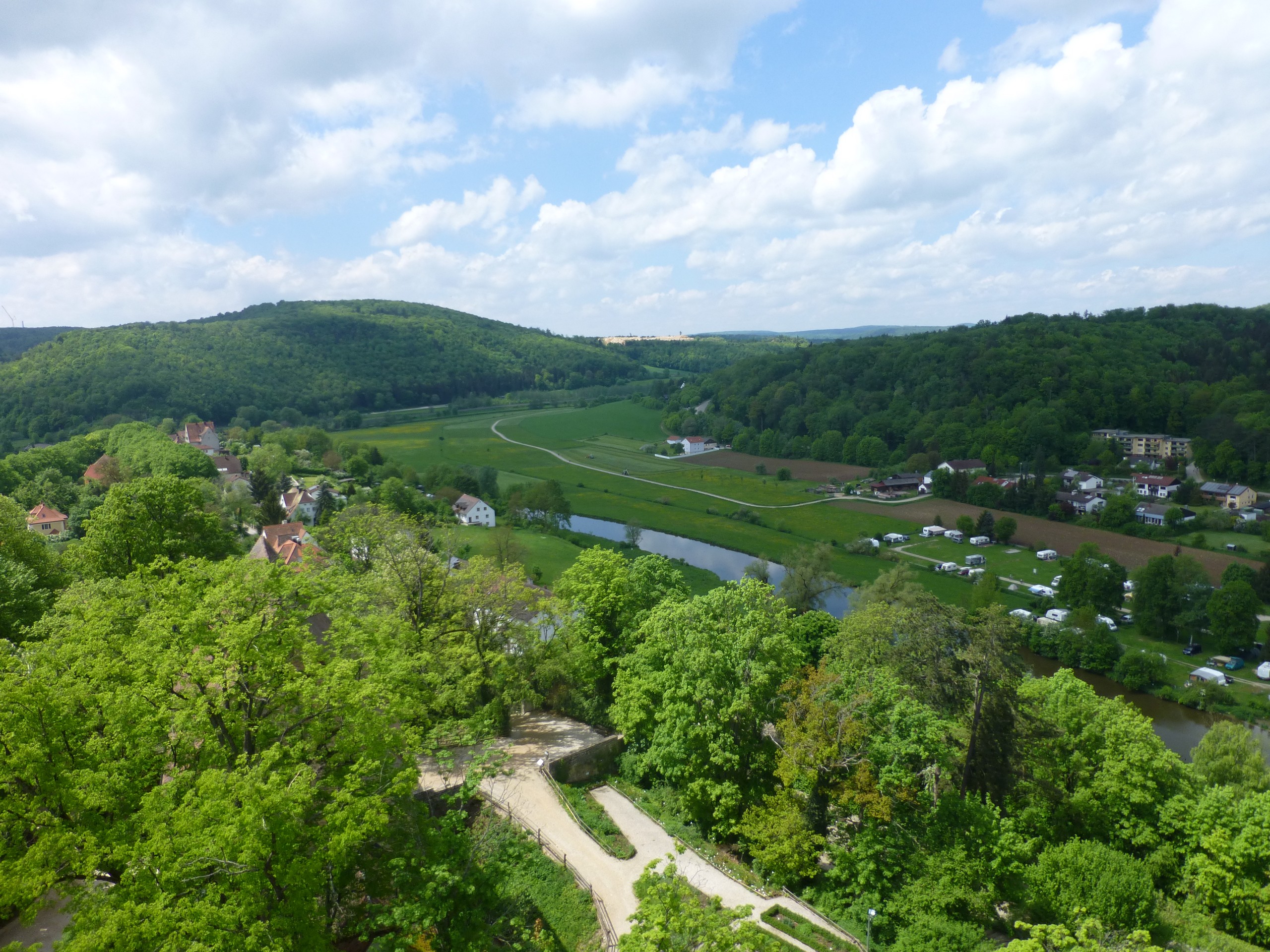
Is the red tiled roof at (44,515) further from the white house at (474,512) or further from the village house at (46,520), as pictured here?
the white house at (474,512)

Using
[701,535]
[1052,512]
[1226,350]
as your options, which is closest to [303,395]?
[701,535]

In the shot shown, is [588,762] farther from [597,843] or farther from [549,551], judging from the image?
[549,551]

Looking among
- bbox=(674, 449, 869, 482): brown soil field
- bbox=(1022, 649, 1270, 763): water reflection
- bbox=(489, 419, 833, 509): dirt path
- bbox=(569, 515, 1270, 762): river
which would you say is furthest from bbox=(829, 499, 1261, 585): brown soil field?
bbox=(569, 515, 1270, 762): river

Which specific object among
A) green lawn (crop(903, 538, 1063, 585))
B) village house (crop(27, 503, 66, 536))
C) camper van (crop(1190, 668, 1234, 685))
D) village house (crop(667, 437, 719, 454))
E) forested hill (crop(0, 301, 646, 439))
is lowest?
camper van (crop(1190, 668, 1234, 685))

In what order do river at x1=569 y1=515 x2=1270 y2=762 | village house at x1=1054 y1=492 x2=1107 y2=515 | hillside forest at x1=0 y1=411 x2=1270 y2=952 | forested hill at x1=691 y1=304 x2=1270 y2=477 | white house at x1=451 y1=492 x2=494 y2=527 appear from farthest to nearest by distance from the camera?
forested hill at x1=691 y1=304 x2=1270 y2=477 → village house at x1=1054 y1=492 x2=1107 y2=515 → white house at x1=451 y1=492 x2=494 y2=527 → river at x1=569 y1=515 x2=1270 y2=762 → hillside forest at x1=0 y1=411 x2=1270 y2=952

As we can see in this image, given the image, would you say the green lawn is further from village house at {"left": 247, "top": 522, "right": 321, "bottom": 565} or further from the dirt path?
village house at {"left": 247, "top": 522, "right": 321, "bottom": 565}

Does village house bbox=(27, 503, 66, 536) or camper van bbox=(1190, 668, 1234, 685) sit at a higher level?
village house bbox=(27, 503, 66, 536)

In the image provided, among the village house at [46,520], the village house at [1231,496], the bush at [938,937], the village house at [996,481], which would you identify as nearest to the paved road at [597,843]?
the bush at [938,937]
